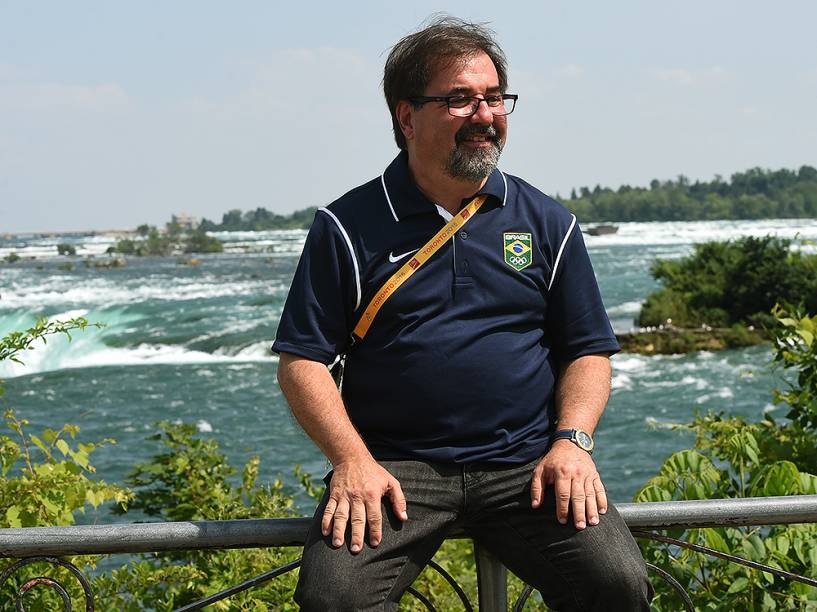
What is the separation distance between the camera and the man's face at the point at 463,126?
Answer: 2.41m

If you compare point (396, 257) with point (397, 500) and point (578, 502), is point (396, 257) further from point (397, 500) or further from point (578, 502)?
point (578, 502)

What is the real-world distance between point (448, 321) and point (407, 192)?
0.33 metres

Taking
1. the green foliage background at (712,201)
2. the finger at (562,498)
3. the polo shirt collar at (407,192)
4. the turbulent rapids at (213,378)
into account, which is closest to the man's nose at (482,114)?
the polo shirt collar at (407,192)

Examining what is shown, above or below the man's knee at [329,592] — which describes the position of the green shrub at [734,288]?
below

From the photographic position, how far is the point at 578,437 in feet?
7.48

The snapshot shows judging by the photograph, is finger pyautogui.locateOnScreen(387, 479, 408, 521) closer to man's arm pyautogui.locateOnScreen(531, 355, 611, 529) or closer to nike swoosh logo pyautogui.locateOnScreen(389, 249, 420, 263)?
man's arm pyautogui.locateOnScreen(531, 355, 611, 529)

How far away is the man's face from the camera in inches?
95.0

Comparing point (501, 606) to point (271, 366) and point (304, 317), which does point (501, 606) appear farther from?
point (271, 366)

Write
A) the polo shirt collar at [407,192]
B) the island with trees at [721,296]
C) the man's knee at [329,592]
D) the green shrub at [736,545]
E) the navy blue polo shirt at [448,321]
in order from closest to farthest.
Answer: the man's knee at [329,592], the navy blue polo shirt at [448,321], the polo shirt collar at [407,192], the green shrub at [736,545], the island with trees at [721,296]

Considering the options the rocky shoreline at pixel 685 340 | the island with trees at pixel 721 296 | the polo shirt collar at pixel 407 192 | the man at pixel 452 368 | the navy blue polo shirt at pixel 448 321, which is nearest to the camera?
the man at pixel 452 368

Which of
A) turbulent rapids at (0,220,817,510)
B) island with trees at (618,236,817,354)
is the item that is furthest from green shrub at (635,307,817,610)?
island with trees at (618,236,817,354)

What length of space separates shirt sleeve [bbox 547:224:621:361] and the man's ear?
445mm

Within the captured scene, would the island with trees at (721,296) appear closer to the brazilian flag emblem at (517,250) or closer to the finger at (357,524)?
the brazilian flag emblem at (517,250)

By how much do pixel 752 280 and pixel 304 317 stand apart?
33.2 metres
